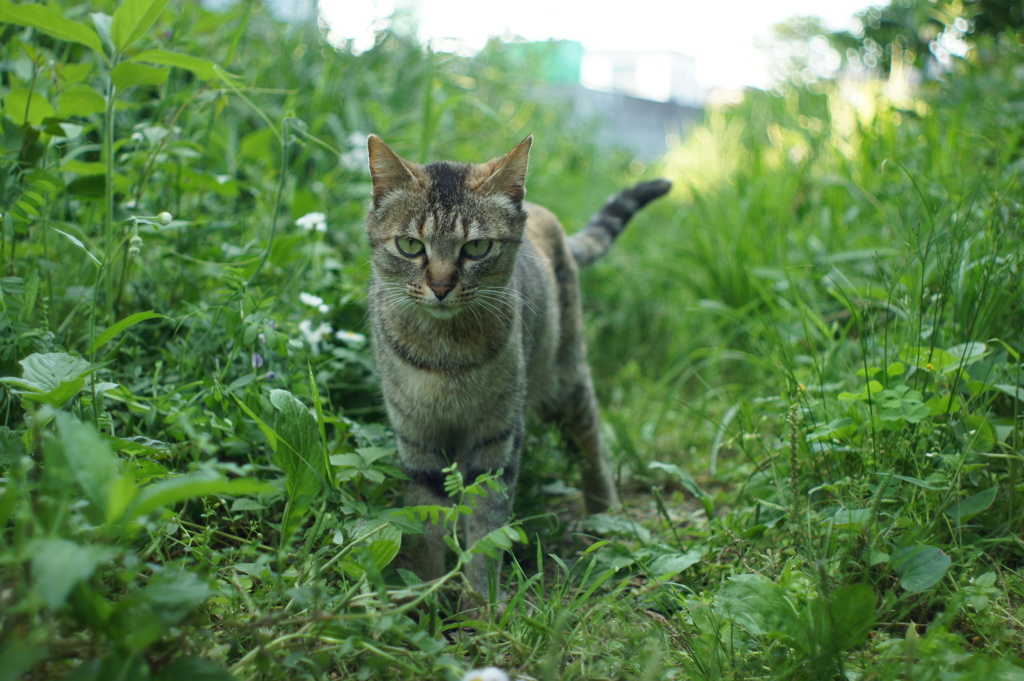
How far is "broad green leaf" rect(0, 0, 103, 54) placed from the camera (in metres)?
1.77

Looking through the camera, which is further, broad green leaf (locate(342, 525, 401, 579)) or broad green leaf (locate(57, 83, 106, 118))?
broad green leaf (locate(57, 83, 106, 118))

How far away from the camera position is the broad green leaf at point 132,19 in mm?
1825

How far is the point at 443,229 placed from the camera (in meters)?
2.04

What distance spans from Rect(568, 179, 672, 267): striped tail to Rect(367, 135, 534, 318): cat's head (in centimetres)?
97

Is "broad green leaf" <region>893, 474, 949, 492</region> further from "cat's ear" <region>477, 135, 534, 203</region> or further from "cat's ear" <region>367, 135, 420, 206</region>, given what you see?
"cat's ear" <region>367, 135, 420, 206</region>

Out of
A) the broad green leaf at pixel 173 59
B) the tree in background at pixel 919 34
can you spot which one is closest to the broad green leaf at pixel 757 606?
the broad green leaf at pixel 173 59

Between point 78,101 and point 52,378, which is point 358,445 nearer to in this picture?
point 52,378

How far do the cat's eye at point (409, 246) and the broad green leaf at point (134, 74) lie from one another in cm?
88

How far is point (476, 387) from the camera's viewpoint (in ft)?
6.86

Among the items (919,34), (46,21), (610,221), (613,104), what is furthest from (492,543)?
(613,104)

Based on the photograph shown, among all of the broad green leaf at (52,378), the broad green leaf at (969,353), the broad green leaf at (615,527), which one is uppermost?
the broad green leaf at (969,353)

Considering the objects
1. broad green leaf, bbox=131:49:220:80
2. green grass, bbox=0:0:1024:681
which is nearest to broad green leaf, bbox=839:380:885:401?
green grass, bbox=0:0:1024:681

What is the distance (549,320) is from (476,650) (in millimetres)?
1400

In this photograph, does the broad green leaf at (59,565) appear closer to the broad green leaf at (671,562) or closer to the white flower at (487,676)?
the white flower at (487,676)
